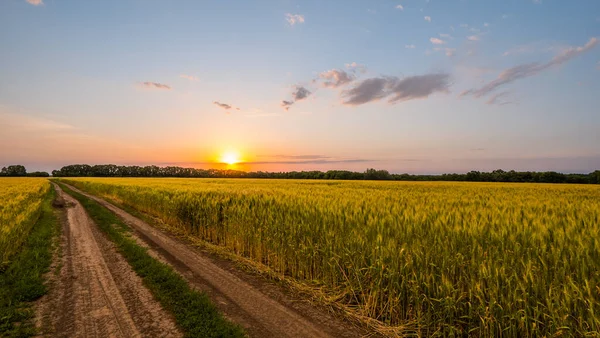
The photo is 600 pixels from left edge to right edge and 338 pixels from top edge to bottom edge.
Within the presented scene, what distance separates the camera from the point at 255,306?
17.8 feet

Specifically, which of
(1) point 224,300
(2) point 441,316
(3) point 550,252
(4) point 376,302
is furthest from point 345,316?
(3) point 550,252

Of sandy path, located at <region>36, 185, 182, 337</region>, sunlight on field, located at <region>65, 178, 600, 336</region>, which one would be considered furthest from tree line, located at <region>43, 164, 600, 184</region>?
sandy path, located at <region>36, 185, 182, 337</region>

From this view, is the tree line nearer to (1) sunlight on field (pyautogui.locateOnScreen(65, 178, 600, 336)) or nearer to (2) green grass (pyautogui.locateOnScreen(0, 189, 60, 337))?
(1) sunlight on field (pyautogui.locateOnScreen(65, 178, 600, 336))

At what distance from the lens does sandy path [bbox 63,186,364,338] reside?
4.62 m

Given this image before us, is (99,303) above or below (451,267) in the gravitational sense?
below

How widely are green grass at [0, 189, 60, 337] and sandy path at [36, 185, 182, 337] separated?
7.8 inches

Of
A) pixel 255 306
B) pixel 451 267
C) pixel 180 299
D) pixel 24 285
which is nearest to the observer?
pixel 451 267

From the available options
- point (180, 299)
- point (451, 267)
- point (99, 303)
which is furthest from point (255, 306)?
point (451, 267)

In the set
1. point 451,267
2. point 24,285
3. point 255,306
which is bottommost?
point 255,306

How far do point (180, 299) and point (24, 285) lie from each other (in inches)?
145

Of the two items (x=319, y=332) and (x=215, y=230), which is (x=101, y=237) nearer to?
(x=215, y=230)

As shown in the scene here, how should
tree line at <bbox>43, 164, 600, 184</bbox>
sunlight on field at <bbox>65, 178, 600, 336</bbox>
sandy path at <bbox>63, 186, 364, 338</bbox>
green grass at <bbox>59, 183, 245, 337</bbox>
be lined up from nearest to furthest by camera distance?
sunlight on field at <bbox>65, 178, 600, 336</bbox> → green grass at <bbox>59, 183, 245, 337</bbox> → sandy path at <bbox>63, 186, 364, 338</bbox> → tree line at <bbox>43, 164, 600, 184</bbox>

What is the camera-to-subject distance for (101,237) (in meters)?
11.5

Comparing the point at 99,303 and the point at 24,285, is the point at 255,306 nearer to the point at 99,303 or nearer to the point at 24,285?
the point at 99,303
